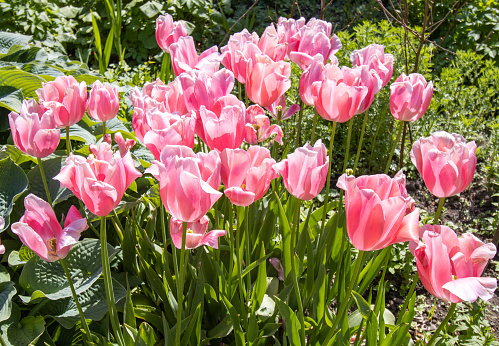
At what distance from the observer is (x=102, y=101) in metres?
1.41

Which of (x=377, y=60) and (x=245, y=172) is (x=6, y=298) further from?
(x=377, y=60)

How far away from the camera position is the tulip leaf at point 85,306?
145 cm

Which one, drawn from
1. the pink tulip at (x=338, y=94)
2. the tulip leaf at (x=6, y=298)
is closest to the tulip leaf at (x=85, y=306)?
the tulip leaf at (x=6, y=298)

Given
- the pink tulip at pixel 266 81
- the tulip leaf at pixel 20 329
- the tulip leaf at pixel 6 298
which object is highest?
the pink tulip at pixel 266 81

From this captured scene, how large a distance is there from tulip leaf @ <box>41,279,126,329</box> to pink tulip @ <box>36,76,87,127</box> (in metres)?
0.53

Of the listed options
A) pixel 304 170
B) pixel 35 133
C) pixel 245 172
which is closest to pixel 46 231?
pixel 35 133

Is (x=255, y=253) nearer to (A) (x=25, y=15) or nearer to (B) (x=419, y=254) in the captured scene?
(B) (x=419, y=254)

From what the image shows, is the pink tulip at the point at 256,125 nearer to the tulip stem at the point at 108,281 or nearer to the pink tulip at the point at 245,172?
the pink tulip at the point at 245,172

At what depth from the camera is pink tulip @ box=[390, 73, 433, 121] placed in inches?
56.1

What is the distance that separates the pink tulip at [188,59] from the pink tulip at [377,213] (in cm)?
70

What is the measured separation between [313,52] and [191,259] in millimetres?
827

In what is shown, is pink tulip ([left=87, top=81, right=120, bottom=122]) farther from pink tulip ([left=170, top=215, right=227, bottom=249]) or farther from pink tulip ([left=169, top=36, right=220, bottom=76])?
pink tulip ([left=170, top=215, right=227, bottom=249])

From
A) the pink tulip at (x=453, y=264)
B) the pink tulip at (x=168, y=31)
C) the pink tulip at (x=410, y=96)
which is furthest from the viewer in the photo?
the pink tulip at (x=168, y=31)

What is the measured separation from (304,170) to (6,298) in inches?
39.4
